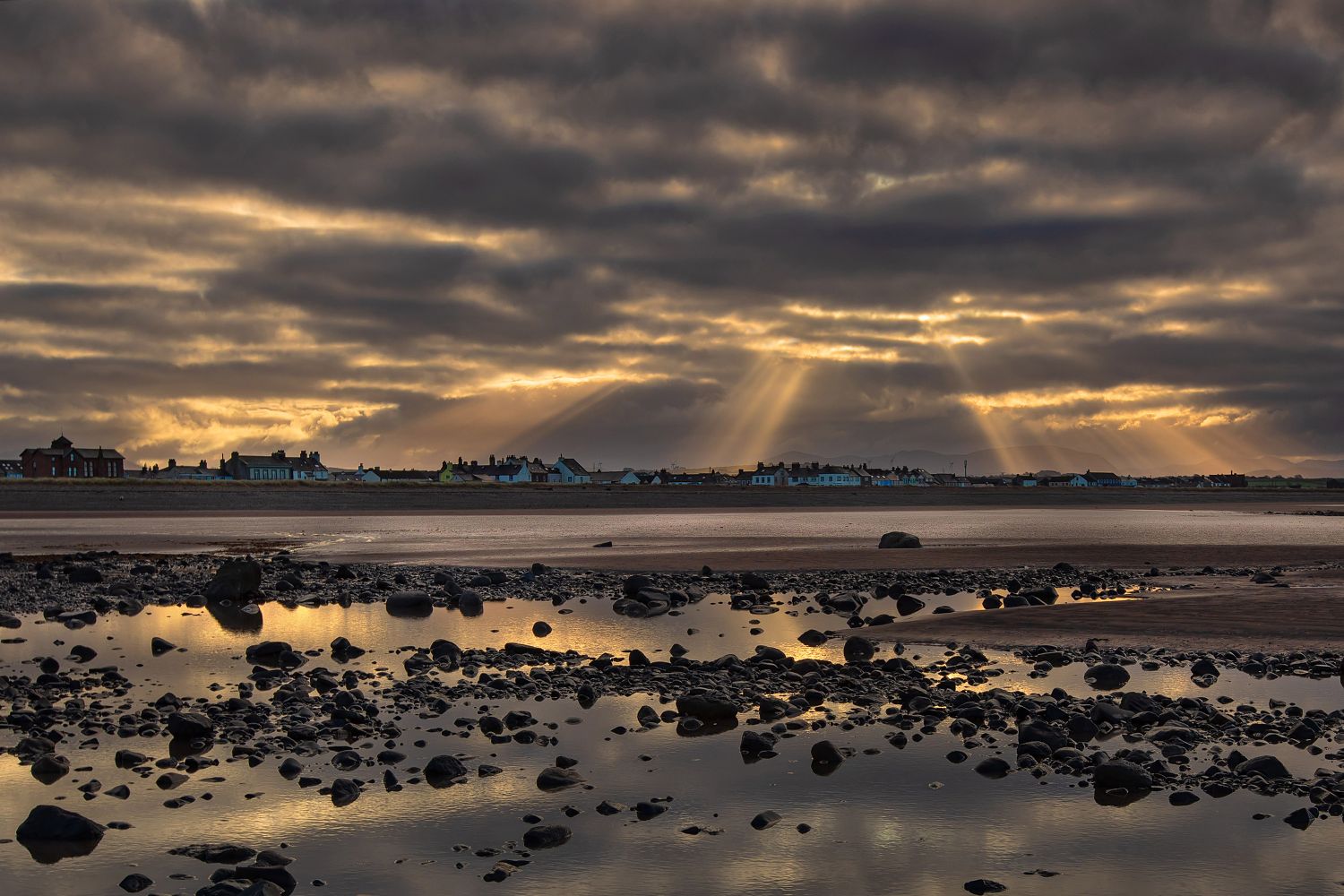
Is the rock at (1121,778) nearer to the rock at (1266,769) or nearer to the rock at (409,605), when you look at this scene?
the rock at (1266,769)

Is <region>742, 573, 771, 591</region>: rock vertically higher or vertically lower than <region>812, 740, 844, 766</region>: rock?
higher

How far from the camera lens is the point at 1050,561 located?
145 ft

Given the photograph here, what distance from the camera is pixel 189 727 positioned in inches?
563

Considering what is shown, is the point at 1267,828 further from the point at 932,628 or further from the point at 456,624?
the point at 456,624

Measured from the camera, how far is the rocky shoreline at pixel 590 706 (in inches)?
461

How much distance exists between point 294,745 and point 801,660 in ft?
30.2

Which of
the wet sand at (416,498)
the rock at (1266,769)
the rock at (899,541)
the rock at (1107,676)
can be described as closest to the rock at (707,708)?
the rock at (1107,676)

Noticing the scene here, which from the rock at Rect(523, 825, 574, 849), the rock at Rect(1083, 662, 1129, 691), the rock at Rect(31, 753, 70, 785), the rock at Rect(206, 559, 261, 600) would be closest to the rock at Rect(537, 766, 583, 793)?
the rock at Rect(523, 825, 574, 849)

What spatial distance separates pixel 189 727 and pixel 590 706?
5617 mm

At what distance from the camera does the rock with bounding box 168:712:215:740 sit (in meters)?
14.3

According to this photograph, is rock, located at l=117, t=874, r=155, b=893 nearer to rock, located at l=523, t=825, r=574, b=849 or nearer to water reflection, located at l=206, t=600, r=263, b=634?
rock, located at l=523, t=825, r=574, b=849

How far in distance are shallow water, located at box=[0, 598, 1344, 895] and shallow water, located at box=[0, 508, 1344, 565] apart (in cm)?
3087

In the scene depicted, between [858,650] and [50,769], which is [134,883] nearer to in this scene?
[50,769]

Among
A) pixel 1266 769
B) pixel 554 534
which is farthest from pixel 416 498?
pixel 1266 769
